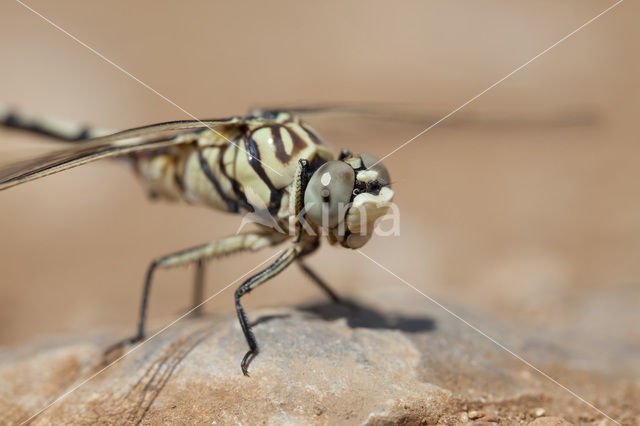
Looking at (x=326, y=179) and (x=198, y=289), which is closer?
(x=326, y=179)

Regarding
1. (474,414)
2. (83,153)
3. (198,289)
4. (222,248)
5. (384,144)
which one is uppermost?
(83,153)

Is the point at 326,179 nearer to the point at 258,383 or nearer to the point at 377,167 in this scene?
the point at 377,167

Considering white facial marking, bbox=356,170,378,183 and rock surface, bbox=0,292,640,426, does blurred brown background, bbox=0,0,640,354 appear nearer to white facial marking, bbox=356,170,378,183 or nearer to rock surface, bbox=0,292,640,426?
rock surface, bbox=0,292,640,426

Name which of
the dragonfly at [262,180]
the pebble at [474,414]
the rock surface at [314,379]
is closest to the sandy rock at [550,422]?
the rock surface at [314,379]

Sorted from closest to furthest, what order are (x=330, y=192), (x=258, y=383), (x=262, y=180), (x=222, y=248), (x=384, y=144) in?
(x=258, y=383) < (x=330, y=192) < (x=262, y=180) < (x=222, y=248) < (x=384, y=144)

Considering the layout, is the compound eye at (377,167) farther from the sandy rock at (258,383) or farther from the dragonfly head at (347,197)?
the sandy rock at (258,383)

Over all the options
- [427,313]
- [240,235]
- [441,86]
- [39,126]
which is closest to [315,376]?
[240,235]

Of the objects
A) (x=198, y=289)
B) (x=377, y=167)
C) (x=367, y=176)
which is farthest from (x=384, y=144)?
(x=367, y=176)

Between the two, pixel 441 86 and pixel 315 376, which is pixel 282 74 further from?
pixel 315 376
